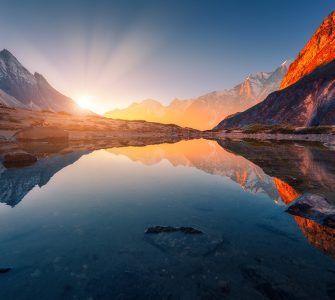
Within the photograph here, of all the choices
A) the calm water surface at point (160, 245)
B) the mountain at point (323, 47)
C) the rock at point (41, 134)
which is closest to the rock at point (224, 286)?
the calm water surface at point (160, 245)

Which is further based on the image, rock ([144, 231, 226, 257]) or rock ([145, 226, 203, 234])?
rock ([145, 226, 203, 234])

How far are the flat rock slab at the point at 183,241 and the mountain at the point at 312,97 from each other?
132153mm

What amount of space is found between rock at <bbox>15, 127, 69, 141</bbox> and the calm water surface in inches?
2289

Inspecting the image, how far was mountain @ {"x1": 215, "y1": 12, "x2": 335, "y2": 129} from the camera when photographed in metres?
126

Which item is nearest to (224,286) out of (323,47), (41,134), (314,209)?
(314,209)

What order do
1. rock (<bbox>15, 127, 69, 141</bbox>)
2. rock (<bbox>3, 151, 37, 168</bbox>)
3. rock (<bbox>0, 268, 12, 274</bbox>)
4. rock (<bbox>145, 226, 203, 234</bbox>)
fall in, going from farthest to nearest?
rock (<bbox>15, 127, 69, 141</bbox>), rock (<bbox>3, 151, 37, 168</bbox>), rock (<bbox>145, 226, 203, 234</bbox>), rock (<bbox>0, 268, 12, 274</bbox>)

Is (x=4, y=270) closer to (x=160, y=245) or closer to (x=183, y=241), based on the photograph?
(x=160, y=245)

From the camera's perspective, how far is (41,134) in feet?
233

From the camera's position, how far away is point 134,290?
6844 millimetres

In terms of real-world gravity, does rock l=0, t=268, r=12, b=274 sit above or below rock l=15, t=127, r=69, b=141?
above

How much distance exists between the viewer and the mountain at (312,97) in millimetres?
126381

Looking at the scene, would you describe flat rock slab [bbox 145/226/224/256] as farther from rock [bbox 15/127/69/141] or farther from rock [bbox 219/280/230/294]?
rock [bbox 15/127/69/141]

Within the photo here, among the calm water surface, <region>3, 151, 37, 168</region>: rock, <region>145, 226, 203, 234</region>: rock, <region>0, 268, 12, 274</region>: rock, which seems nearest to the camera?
the calm water surface

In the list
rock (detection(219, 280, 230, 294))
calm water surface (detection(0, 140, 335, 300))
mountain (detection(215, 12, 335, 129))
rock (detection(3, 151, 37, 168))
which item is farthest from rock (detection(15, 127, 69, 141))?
mountain (detection(215, 12, 335, 129))
